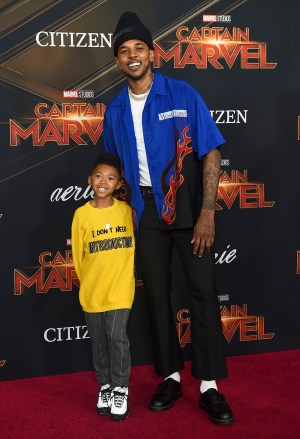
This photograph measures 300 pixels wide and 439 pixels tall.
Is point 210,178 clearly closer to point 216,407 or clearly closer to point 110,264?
point 110,264

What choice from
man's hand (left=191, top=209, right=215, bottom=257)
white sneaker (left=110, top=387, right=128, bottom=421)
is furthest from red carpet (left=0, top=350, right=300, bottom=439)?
man's hand (left=191, top=209, right=215, bottom=257)

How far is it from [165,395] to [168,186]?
90 centimetres

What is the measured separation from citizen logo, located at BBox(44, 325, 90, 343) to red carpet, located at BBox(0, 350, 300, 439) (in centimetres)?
19

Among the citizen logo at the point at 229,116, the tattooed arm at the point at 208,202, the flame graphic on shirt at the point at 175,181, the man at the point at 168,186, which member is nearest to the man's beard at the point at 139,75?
the man at the point at 168,186

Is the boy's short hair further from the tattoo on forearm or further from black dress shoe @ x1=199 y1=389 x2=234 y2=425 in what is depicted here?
black dress shoe @ x1=199 y1=389 x2=234 y2=425

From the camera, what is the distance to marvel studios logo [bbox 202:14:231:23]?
2.94 meters

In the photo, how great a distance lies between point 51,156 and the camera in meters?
2.87

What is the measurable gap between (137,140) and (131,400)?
116 cm

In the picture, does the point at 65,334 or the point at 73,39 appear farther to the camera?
the point at 65,334

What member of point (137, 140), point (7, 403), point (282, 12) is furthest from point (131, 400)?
point (282, 12)

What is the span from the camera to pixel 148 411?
2.48 meters

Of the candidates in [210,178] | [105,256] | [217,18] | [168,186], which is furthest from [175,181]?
[217,18]

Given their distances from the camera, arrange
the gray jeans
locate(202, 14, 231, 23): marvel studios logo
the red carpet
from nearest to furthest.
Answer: the red carpet < the gray jeans < locate(202, 14, 231, 23): marvel studios logo

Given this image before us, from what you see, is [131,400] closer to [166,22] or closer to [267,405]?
[267,405]
